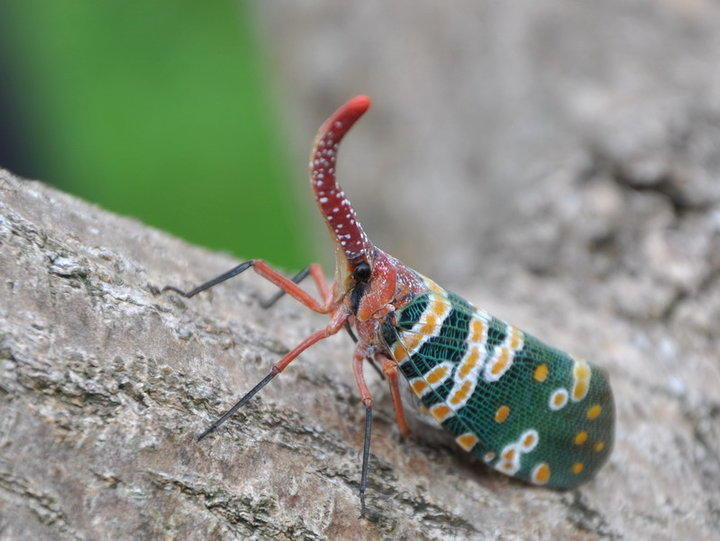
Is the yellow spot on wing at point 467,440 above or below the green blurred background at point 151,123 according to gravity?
above

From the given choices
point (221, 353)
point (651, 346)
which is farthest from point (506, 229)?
point (221, 353)

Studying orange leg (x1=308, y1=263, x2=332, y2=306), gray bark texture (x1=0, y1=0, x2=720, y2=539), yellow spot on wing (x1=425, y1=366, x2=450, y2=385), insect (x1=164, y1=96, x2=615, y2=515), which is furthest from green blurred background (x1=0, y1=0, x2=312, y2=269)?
yellow spot on wing (x1=425, y1=366, x2=450, y2=385)

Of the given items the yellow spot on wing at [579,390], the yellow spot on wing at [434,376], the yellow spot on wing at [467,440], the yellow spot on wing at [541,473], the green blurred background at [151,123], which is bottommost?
the green blurred background at [151,123]

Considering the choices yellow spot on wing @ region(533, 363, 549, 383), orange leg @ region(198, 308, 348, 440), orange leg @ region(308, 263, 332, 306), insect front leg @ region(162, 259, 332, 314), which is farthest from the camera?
orange leg @ region(308, 263, 332, 306)

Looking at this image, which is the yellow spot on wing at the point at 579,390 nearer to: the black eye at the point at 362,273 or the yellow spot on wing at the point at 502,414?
the yellow spot on wing at the point at 502,414

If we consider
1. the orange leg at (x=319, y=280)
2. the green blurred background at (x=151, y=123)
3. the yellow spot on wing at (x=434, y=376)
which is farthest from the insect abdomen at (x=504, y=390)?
the green blurred background at (x=151, y=123)

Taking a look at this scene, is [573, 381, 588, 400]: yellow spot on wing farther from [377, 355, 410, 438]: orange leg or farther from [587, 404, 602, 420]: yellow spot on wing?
[377, 355, 410, 438]: orange leg

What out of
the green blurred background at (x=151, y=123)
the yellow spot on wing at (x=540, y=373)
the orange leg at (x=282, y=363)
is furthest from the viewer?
the green blurred background at (x=151, y=123)
